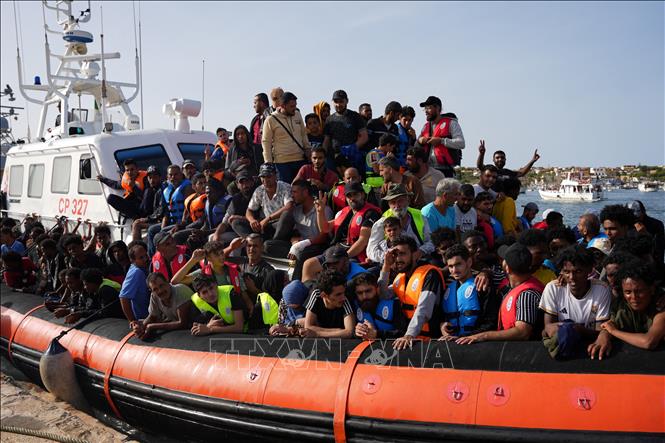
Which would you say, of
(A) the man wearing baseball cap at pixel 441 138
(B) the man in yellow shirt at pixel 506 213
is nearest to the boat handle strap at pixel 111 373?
(A) the man wearing baseball cap at pixel 441 138

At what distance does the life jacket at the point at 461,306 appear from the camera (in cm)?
418

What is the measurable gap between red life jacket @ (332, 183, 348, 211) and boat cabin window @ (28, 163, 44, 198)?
6.51 meters

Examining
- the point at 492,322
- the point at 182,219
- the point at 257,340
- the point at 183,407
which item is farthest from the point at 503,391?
the point at 182,219

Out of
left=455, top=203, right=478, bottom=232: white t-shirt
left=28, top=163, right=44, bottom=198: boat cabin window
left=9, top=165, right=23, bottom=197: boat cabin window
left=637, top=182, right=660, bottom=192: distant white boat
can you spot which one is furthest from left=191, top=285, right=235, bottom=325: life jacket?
left=637, top=182, right=660, bottom=192: distant white boat

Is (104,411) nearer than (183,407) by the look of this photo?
No

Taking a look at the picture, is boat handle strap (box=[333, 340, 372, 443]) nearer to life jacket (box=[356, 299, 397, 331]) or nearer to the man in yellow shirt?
life jacket (box=[356, 299, 397, 331])

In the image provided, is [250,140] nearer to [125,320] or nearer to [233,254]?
[233,254]

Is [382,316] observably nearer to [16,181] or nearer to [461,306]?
[461,306]

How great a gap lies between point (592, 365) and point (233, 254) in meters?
3.71

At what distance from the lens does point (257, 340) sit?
4.74m

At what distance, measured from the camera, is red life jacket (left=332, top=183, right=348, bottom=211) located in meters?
5.98

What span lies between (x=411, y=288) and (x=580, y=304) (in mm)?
1144

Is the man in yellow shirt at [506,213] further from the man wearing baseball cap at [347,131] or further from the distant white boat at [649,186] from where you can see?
the distant white boat at [649,186]

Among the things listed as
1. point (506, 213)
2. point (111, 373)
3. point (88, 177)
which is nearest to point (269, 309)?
point (111, 373)
